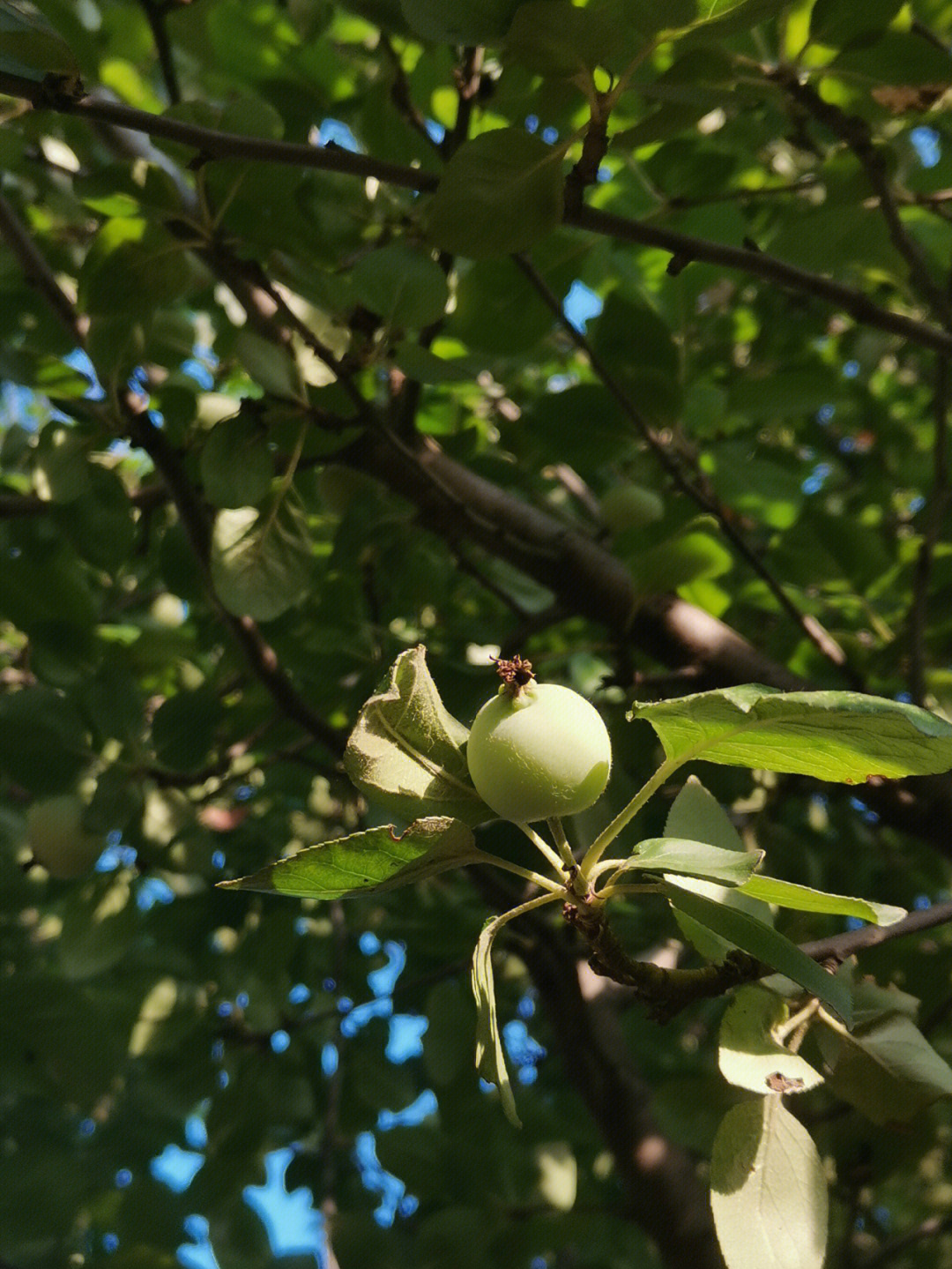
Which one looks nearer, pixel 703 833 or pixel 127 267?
pixel 703 833

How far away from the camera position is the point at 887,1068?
2.65 feet

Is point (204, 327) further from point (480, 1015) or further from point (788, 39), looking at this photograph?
point (480, 1015)

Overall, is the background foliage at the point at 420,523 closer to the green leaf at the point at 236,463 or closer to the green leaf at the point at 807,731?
the green leaf at the point at 236,463

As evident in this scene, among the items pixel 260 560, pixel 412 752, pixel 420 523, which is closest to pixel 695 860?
pixel 412 752

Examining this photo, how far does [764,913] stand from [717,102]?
25.9 inches

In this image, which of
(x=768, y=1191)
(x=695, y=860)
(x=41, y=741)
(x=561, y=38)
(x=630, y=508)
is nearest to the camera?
(x=695, y=860)

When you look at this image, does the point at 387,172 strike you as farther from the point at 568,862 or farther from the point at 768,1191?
the point at 768,1191

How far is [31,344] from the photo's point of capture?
151 centimetres

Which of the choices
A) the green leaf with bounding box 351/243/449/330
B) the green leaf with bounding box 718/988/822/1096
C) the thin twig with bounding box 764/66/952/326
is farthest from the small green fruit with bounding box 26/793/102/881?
the thin twig with bounding box 764/66/952/326

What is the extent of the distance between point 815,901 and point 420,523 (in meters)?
0.86

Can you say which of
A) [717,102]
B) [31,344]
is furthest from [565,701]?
[31,344]

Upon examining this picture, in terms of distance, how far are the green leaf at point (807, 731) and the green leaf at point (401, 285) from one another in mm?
651

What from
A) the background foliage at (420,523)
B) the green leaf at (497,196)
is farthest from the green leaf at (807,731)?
the green leaf at (497,196)

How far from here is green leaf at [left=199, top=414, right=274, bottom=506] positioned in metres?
1.16
